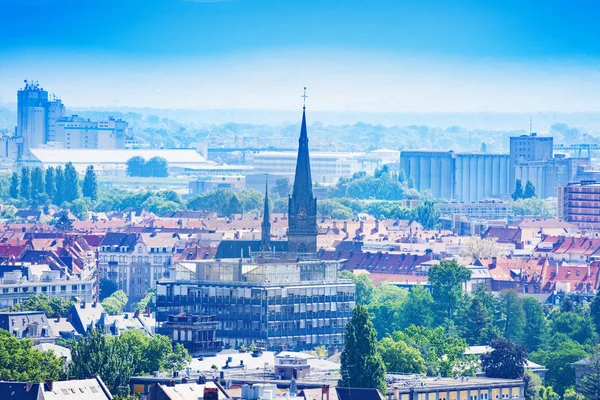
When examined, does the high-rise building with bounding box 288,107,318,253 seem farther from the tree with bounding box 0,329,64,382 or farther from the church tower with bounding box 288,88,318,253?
the tree with bounding box 0,329,64,382

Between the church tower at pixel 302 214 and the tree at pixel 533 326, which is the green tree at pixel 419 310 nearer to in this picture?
the tree at pixel 533 326

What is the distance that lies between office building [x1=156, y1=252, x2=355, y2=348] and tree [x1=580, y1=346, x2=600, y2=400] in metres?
13.8

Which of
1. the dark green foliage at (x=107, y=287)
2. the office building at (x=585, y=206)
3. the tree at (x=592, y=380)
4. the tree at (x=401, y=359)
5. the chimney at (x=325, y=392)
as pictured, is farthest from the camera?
the office building at (x=585, y=206)

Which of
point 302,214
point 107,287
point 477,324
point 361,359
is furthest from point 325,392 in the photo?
point 107,287

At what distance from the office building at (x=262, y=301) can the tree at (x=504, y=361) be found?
1137cm

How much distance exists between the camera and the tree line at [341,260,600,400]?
284 feet

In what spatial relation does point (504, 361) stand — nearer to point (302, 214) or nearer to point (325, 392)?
point (325, 392)

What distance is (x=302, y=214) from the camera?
409 ft

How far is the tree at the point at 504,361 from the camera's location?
287 feet

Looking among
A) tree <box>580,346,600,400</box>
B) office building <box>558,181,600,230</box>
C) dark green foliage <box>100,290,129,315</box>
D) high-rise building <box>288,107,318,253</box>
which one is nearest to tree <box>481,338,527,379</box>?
tree <box>580,346,600,400</box>

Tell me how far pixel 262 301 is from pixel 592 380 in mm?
17893

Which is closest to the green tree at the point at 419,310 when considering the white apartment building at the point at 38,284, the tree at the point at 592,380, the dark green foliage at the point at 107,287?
the white apartment building at the point at 38,284

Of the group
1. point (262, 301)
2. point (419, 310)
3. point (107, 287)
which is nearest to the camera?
point (262, 301)

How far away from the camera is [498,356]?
291ft
